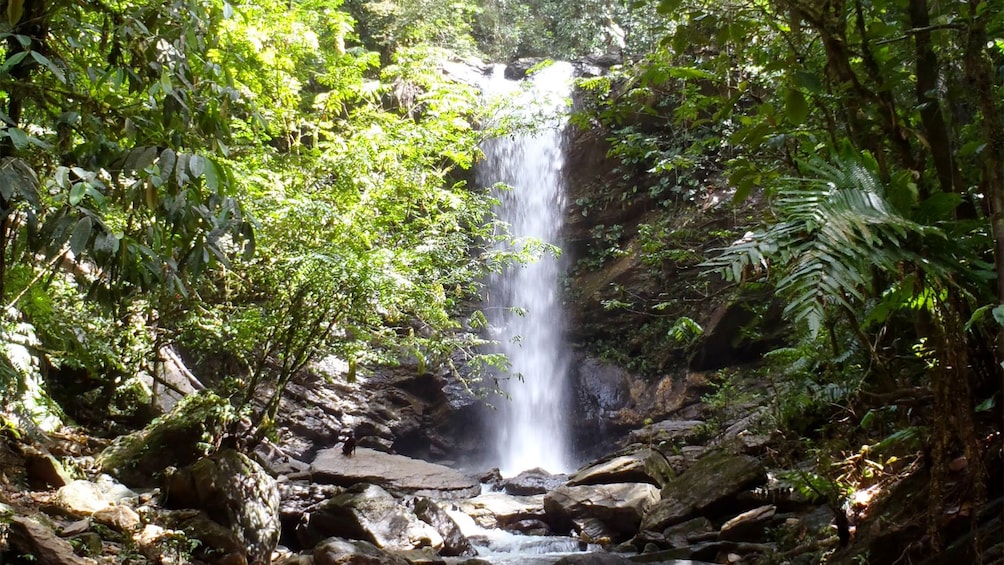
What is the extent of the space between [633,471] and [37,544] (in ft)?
21.9

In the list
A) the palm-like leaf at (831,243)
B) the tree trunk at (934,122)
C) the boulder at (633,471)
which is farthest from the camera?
the boulder at (633,471)

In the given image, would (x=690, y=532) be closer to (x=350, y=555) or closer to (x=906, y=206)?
(x=350, y=555)

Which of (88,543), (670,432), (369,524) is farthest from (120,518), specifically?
(670,432)

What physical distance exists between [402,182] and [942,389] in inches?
288

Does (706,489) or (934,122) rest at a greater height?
(934,122)

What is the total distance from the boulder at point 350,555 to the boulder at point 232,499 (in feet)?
2.14

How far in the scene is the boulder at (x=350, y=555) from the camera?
614cm

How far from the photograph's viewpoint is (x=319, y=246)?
24.8 feet

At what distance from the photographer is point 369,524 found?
25.0 ft

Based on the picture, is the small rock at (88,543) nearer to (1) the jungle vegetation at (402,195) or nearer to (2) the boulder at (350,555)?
(1) the jungle vegetation at (402,195)

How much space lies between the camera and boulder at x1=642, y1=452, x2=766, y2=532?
6.93 metres

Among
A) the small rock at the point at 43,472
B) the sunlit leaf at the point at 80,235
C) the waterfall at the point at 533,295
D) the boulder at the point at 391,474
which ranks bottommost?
the small rock at the point at 43,472

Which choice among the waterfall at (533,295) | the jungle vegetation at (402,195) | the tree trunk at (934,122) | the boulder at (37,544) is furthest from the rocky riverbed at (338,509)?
the waterfall at (533,295)

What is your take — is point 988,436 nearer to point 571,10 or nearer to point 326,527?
point 326,527
